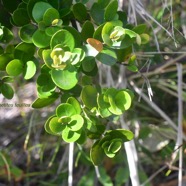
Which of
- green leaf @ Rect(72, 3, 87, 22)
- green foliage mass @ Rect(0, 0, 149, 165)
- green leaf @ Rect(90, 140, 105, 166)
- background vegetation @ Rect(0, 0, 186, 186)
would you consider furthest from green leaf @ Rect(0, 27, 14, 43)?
background vegetation @ Rect(0, 0, 186, 186)

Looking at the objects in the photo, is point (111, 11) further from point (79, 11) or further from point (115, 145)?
point (115, 145)

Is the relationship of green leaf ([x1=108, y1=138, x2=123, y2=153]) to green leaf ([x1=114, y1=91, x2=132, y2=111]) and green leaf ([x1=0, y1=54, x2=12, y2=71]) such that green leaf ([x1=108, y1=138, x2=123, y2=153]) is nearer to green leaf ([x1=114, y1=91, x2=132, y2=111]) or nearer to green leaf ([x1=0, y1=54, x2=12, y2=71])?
green leaf ([x1=114, y1=91, x2=132, y2=111])

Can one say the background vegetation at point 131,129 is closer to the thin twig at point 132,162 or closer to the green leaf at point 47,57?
the thin twig at point 132,162

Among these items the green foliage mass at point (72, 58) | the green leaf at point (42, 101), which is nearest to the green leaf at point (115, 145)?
the green foliage mass at point (72, 58)

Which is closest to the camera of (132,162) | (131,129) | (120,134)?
(120,134)

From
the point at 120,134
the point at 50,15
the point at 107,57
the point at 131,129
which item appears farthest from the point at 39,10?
the point at 131,129

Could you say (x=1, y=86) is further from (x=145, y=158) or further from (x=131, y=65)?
(x=145, y=158)

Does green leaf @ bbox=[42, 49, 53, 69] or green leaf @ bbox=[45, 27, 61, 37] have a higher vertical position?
green leaf @ bbox=[45, 27, 61, 37]
